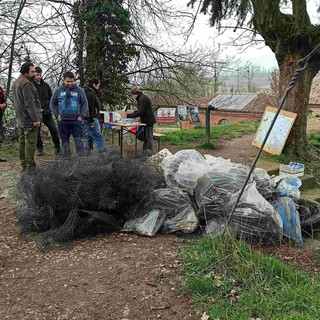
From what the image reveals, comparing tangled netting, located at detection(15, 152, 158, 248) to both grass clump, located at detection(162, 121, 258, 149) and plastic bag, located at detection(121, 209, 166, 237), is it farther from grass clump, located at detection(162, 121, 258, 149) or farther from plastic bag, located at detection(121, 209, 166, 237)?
grass clump, located at detection(162, 121, 258, 149)

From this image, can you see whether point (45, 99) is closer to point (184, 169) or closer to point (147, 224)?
point (184, 169)

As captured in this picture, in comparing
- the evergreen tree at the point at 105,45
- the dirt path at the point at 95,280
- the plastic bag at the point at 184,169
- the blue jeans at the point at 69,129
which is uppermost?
the evergreen tree at the point at 105,45

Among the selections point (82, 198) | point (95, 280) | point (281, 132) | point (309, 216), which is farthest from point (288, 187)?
point (281, 132)

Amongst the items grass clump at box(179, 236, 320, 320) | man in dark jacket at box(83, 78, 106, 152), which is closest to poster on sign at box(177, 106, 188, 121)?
man in dark jacket at box(83, 78, 106, 152)

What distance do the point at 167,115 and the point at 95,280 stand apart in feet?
22.9

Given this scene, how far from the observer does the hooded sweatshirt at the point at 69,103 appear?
5.75 m

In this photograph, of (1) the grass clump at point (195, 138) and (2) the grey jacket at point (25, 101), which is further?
(1) the grass clump at point (195, 138)

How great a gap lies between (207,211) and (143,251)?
33.9 inches

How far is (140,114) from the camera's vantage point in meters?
6.79

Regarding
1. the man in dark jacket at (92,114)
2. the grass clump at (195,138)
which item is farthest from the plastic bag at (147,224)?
the grass clump at (195,138)

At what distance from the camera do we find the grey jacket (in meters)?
5.11

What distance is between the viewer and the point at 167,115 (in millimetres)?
9391

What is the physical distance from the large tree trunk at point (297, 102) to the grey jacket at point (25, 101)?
176 inches

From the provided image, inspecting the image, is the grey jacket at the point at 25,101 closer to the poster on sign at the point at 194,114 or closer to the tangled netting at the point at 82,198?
the tangled netting at the point at 82,198
